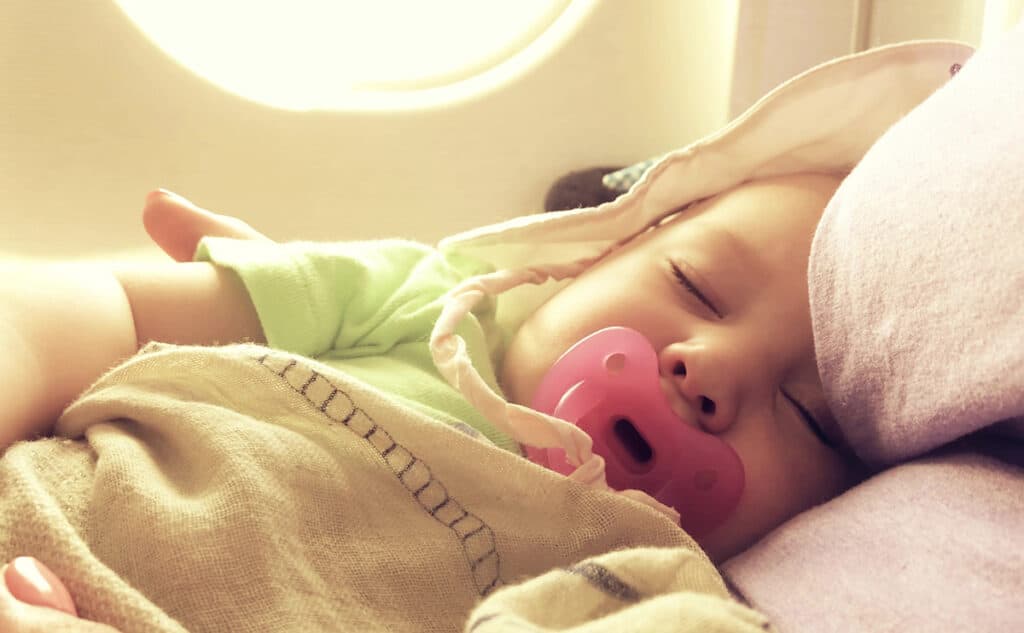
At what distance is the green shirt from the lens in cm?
68

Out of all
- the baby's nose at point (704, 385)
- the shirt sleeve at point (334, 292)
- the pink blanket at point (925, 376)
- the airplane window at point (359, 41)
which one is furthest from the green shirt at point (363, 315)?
the airplane window at point (359, 41)

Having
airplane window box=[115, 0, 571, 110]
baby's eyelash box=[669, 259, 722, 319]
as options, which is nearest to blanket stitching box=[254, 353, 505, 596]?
baby's eyelash box=[669, 259, 722, 319]

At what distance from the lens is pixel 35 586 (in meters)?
0.40

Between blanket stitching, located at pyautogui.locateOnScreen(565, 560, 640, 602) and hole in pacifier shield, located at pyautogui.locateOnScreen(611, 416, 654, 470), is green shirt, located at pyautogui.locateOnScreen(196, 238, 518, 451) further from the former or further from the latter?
blanket stitching, located at pyautogui.locateOnScreen(565, 560, 640, 602)

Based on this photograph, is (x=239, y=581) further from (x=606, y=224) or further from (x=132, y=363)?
(x=606, y=224)

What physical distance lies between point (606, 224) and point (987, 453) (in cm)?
40

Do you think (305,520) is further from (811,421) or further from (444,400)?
(811,421)

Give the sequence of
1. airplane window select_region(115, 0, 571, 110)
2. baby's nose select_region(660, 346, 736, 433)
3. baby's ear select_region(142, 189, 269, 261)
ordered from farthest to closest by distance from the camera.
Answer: airplane window select_region(115, 0, 571, 110), baby's ear select_region(142, 189, 269, 261), baby's nose select_region(660, 346, 736, 433)

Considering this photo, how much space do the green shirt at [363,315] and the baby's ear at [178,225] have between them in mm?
89

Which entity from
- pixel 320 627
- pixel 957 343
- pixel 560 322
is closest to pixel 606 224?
pixel 560 322

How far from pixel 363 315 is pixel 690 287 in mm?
274

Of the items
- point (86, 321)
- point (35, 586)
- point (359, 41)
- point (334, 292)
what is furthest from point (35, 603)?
point (359, 41)

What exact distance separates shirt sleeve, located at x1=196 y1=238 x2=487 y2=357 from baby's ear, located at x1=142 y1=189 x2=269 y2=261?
0.09 metres

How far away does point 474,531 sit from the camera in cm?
53
